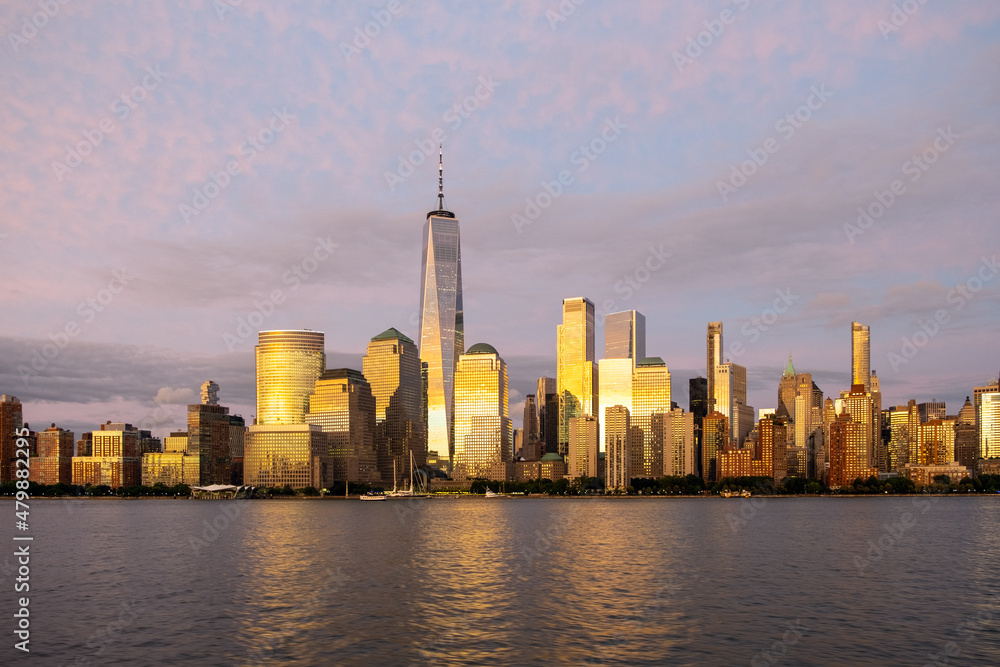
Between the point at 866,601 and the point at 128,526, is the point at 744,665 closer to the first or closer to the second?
the point at 866,601

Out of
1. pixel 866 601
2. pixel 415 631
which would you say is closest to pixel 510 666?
pixel 415 631

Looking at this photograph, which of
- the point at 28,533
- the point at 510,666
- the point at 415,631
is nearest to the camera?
the point at 510,666

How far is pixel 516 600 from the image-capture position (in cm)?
7138

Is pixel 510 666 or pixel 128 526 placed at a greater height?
pixel 510 666

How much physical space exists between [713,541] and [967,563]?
35901mm

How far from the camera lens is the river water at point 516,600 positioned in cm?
5362

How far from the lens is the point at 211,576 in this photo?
87500 millimetres

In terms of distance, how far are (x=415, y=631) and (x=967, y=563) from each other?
2815 inches

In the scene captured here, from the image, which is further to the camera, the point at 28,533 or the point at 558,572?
the point at 28,533

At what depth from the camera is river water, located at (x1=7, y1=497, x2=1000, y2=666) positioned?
53.6m

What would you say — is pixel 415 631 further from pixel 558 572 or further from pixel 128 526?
pixel 128 526

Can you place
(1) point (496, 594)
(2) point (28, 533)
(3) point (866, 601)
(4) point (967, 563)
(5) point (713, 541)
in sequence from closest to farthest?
(3) point (866, 601)
(1) point (496, 594)
(4) point (967, 563)
(5) point (713, 541)
(2) point (28, 533)

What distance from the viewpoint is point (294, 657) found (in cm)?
5200

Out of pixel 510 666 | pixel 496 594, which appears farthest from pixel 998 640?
pixel 496 594
